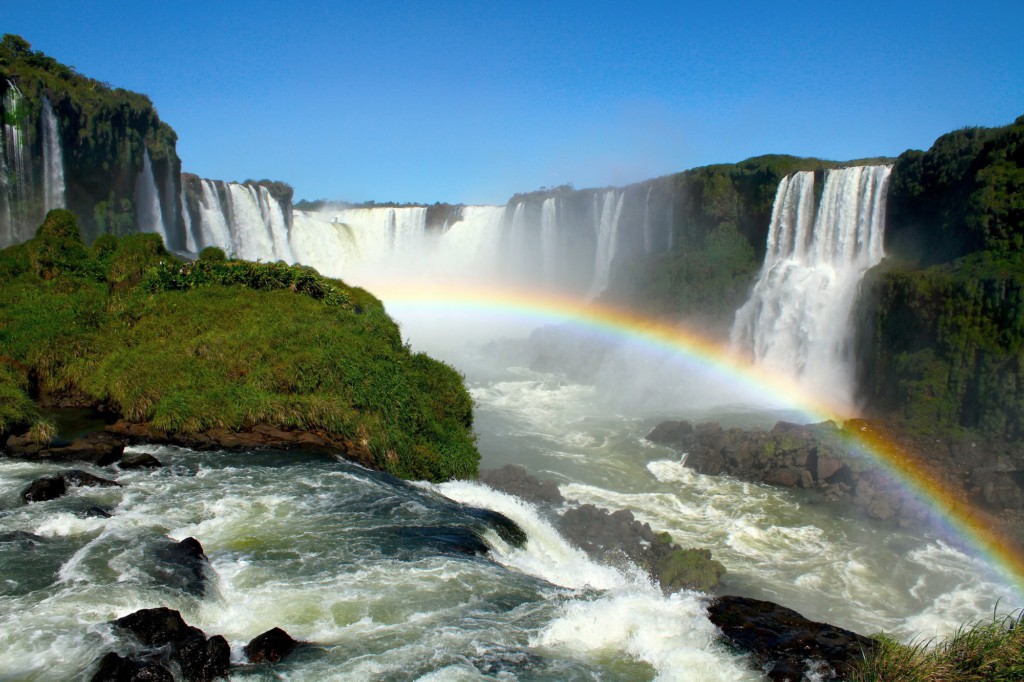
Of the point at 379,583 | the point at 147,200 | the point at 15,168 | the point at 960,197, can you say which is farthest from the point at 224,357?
the point at 147,200

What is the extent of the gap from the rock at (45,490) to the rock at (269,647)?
15.1ft

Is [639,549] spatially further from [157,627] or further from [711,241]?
[711,241]

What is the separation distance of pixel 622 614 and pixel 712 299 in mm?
32196

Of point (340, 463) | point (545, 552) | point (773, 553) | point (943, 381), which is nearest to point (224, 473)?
point (340, 463)

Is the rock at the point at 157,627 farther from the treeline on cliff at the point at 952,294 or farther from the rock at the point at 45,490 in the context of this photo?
the treeline on cliff at the point at 952,294

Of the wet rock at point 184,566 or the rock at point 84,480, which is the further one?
the rock at point 84,480

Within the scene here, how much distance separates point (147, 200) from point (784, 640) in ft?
134

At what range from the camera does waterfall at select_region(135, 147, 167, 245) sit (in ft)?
127

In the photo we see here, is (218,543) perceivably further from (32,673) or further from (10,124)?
(10,124)

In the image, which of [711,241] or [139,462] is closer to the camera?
[139,462]

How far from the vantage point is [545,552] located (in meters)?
10.7

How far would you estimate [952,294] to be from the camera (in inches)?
899

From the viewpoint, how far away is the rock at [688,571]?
13.0m

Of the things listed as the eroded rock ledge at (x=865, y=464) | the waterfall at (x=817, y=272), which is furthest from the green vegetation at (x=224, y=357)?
the waterfall at (x=817, y=272)
